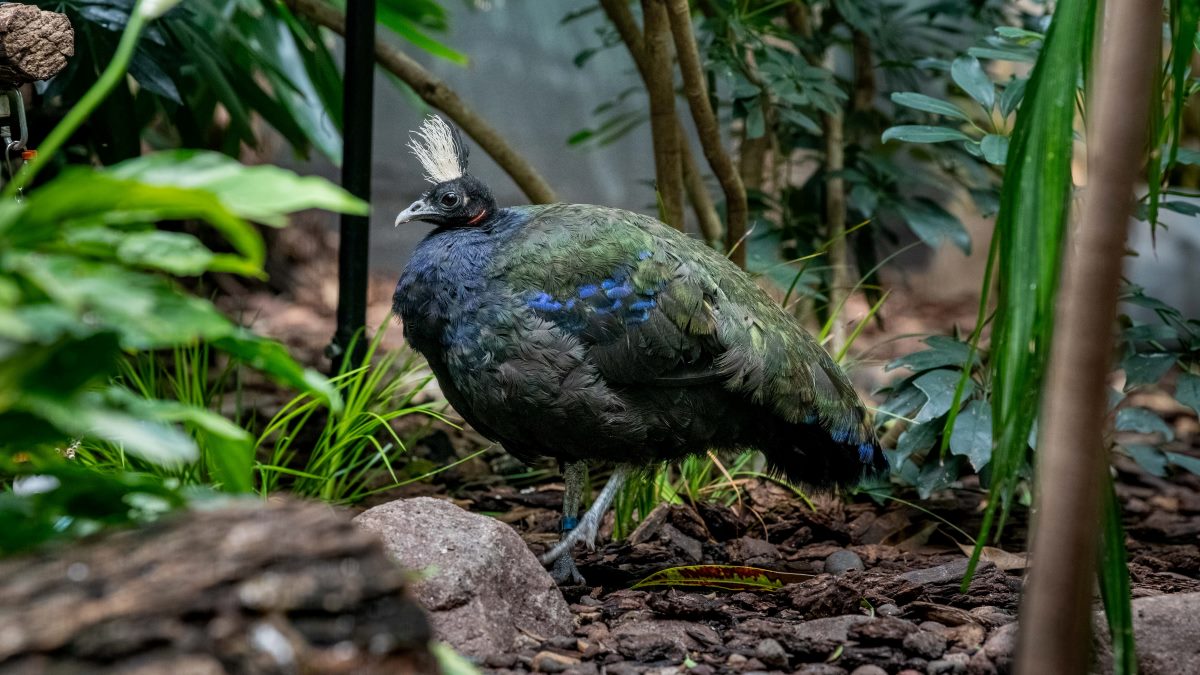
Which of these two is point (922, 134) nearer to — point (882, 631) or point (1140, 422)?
point (1140, 422)

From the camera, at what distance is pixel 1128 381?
3713 millimetres

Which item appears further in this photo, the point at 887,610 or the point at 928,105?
the point at 928,105

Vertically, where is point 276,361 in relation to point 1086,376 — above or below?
below

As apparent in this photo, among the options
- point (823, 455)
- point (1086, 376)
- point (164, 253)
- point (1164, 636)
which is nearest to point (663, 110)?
point (823, 455)

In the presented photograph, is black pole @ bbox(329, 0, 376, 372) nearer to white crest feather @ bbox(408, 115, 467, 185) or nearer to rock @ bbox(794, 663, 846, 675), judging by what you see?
white crest feather @ bbox(408, 115, 467, 185)

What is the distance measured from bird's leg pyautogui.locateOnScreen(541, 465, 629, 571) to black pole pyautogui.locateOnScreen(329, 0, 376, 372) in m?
1.06

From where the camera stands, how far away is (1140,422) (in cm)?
375

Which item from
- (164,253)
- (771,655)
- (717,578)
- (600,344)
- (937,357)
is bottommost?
(717,578)

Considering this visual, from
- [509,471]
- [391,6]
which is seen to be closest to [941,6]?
[391,6]

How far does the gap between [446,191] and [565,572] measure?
1185mm

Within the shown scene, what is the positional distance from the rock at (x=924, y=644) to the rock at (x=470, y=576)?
76cm

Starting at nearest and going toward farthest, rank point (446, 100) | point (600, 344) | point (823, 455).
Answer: point (600, 344) → point (823, 455) → point (446, 100)

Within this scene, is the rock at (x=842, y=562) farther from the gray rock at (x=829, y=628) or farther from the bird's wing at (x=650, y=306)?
the gray rock at (x=829, y=628)

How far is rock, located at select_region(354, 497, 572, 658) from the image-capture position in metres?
2.42
